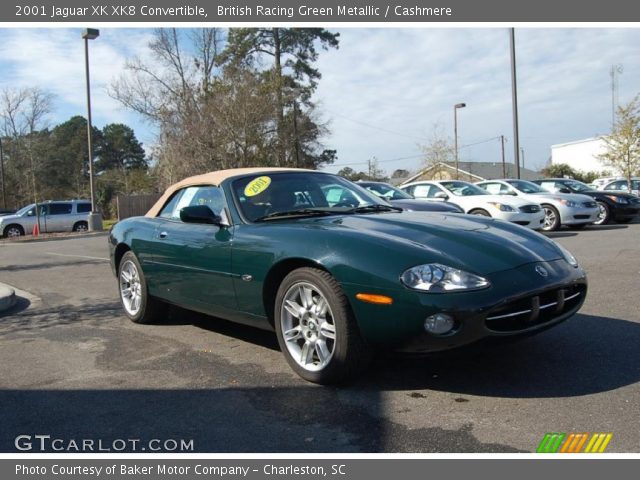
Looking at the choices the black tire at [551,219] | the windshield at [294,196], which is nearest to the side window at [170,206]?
the windshield at [294,196]

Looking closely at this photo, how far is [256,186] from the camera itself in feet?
15.6

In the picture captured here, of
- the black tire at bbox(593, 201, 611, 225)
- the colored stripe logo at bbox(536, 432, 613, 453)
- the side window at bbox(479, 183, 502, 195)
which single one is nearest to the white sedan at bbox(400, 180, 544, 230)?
the side window at bbox(479, 183, 502, 195)

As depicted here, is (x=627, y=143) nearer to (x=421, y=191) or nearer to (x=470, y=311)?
(x=421, y=191)

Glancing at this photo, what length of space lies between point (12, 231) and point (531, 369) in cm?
2508

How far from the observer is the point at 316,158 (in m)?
36.5

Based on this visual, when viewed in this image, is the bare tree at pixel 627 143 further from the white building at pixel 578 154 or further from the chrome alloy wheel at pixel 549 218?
the white building at pixel 578 154

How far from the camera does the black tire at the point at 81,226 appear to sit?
25984mm

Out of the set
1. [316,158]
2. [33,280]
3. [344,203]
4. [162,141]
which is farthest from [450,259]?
[316,158]

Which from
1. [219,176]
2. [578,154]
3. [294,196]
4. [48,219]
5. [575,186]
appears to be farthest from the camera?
[578,154]

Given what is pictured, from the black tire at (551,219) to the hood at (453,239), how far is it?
10923 mm

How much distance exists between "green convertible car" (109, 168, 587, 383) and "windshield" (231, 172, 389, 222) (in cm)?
1

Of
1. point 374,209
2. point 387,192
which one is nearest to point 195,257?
point 374,209

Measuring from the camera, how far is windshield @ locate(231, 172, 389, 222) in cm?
454
